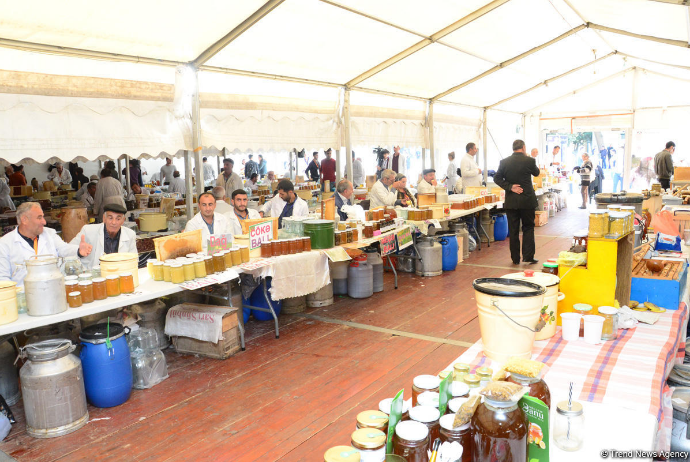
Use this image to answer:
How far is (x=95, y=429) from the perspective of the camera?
3.30m

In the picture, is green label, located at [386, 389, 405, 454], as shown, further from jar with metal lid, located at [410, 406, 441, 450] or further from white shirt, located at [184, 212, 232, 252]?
white shirt, located at [184, 212, 232, 252]

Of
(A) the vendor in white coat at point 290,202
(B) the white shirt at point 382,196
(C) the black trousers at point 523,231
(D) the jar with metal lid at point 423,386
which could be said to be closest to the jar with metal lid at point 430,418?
(D) the jar with metal lid at point 423,386

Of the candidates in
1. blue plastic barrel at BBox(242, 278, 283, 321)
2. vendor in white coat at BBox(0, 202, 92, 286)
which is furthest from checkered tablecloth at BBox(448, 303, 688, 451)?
vendor in white coat at BBox(0, 202, 92, 286)

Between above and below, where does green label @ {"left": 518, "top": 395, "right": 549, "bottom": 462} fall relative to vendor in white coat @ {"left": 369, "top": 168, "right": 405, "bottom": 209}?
below

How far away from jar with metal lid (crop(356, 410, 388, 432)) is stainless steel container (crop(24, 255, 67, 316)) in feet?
8.50

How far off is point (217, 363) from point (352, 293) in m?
2.16

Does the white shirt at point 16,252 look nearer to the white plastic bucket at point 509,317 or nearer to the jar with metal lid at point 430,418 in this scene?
the white plastic bucket at point 509,317

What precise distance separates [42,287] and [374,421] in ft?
8.69

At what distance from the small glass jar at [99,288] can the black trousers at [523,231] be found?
5.31m

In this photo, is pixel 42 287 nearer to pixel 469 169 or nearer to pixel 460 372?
pixel 460 372

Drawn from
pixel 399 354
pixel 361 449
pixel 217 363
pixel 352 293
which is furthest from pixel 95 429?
pixel 352 293

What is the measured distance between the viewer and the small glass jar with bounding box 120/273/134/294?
12.3ft

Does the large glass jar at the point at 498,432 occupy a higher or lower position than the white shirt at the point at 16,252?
lower

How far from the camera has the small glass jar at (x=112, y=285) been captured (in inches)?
144
